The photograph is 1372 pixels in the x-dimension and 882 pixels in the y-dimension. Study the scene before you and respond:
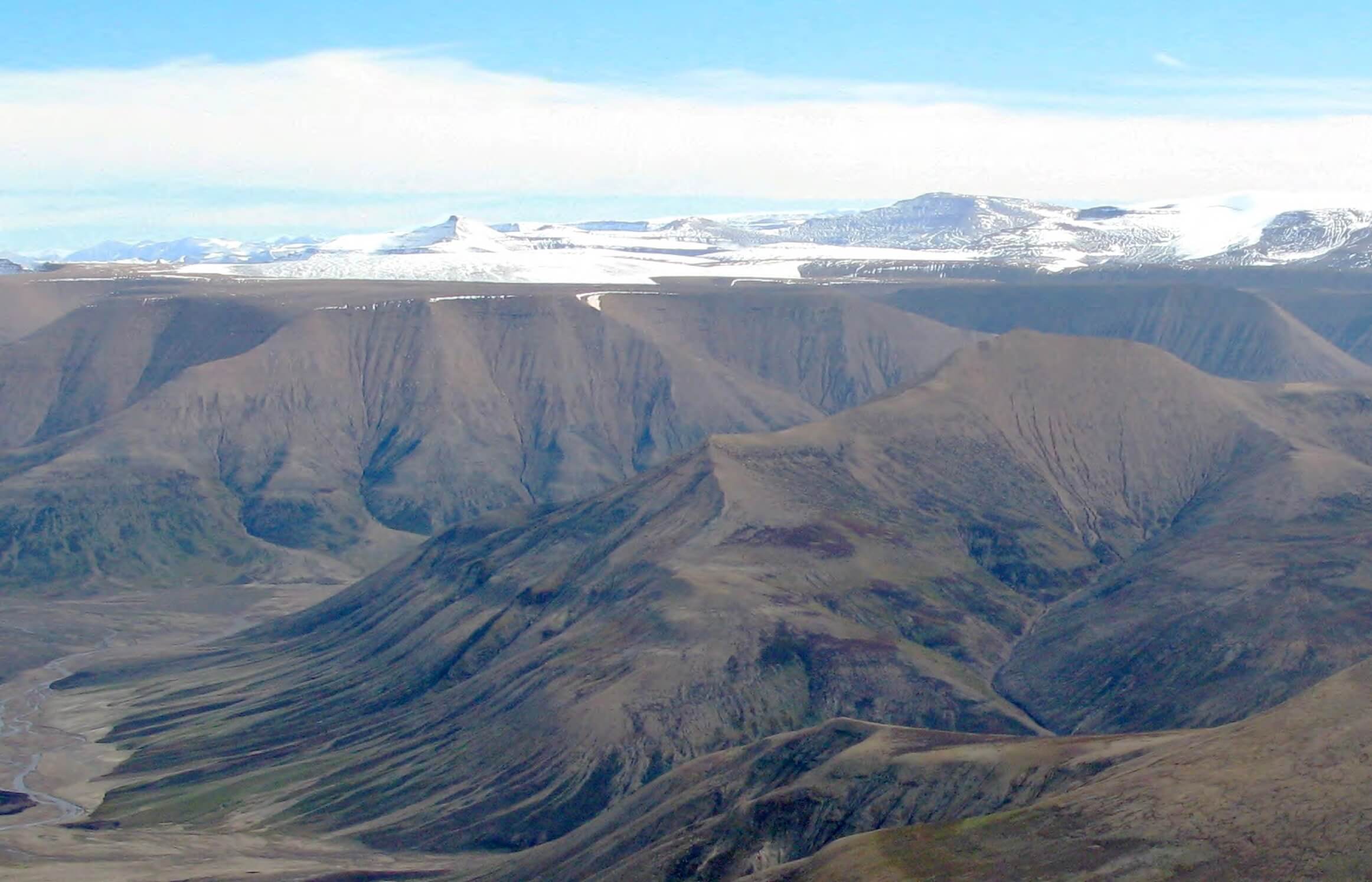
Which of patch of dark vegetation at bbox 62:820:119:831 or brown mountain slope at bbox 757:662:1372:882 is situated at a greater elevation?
brown mountain slope at bbox 757:662:1372:882

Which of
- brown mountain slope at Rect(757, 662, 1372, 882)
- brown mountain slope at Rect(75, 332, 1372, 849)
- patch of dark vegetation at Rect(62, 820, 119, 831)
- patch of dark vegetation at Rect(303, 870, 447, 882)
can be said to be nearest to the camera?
brown mountain slope at Rect(757, 662, 1372, 882)

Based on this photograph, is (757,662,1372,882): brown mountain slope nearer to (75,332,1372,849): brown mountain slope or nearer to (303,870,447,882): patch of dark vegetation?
(303,870,447,882): patch of dark vegetation

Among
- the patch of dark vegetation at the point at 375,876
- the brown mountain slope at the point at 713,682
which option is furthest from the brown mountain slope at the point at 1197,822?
the brown mountain slope at the point at 713,682

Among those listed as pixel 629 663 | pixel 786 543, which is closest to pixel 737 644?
pixel 629 663

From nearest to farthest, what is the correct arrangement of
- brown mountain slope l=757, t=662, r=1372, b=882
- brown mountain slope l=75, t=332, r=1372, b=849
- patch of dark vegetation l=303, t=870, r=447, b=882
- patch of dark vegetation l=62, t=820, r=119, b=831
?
1. brown mountain slope l=757, t=662, r=1372, b=882
2. patch of dark vegetation l=303, t=870, r=447, b=882
3. brown mountain slope l=75, t=332, r=1372, b=849
4. patch of dark vegetation l=62, t=820, r=119, b=831

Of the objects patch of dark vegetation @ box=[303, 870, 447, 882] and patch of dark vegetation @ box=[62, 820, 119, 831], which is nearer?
patch of dark vegetation @ box=[303, 870, 447, 882]

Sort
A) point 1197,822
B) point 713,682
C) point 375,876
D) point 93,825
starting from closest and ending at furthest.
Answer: point 1197,822 → point 375,876 → point 93,825 → point 713,682

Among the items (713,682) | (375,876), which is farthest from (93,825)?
(713,682)

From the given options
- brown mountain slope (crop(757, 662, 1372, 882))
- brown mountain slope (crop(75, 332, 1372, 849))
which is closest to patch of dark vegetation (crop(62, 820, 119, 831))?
brown mountain slope (crop(75, 332, 1372, 849))

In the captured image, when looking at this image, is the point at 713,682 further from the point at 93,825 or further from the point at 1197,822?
the point at 1197,822
